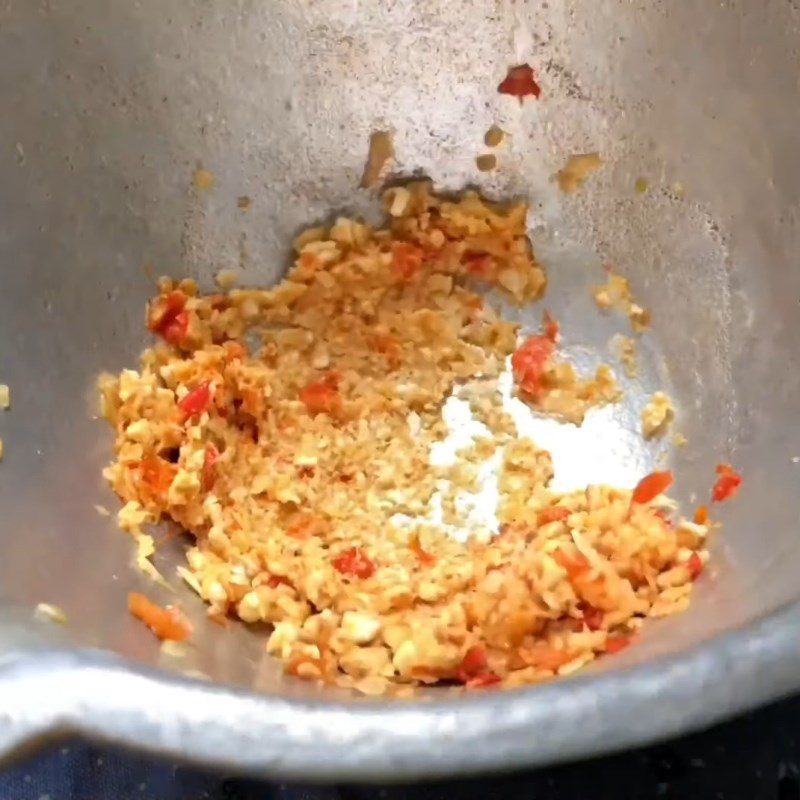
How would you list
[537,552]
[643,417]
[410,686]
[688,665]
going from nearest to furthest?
[688,665]
[410,686]
[537,552]
[643,417]

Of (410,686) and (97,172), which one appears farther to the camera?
(97,172)

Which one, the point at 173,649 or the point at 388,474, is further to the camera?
the point at 388,474

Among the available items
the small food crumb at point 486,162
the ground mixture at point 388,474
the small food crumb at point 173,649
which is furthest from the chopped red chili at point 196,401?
the small food crumb at point 486,162

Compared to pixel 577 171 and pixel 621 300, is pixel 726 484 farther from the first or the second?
pixel 577 171

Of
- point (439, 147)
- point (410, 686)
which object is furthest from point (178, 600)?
point (439, 147)

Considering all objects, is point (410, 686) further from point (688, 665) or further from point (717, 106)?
point (717, 106)

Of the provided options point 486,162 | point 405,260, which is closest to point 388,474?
point 405,260

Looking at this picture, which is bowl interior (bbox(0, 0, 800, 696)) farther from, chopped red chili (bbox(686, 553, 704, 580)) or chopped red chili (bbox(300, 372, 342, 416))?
chopped red chili (bbox(300, 372, 342, 416))

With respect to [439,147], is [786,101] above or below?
below
